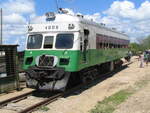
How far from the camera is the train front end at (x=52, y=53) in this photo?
11.7 metres

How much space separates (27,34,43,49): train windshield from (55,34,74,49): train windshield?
0.87m

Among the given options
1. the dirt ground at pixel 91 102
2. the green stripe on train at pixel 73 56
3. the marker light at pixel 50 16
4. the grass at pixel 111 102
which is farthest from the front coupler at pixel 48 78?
the marker light at pixel 50 16

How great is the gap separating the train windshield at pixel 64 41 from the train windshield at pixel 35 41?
87 centimetres

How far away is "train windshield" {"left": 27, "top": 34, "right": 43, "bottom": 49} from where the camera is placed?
12788mm

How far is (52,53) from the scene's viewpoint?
40.1ft

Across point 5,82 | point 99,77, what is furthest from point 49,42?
point 99,77

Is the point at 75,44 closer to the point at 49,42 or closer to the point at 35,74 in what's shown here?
the point at 49,42

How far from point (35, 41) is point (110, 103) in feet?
15.3

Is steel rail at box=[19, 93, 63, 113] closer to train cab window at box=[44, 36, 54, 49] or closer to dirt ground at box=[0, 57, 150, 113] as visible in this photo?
dirt ground at box=[0, 57, 150, 113]

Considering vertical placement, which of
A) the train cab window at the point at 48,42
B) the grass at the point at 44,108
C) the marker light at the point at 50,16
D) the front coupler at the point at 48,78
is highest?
the marker light at the point at 50,16

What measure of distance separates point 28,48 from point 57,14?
6.69 ft

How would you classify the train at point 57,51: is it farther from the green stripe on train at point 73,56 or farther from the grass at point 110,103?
the grass at point 110,103

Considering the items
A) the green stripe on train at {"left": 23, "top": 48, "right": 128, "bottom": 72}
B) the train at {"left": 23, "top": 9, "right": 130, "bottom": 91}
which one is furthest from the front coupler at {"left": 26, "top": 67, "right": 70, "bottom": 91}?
the green stripe on train at {"left": 23, "top": 48, "right": 128, "bottom": 72}

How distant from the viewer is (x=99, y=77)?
17.4 metres
